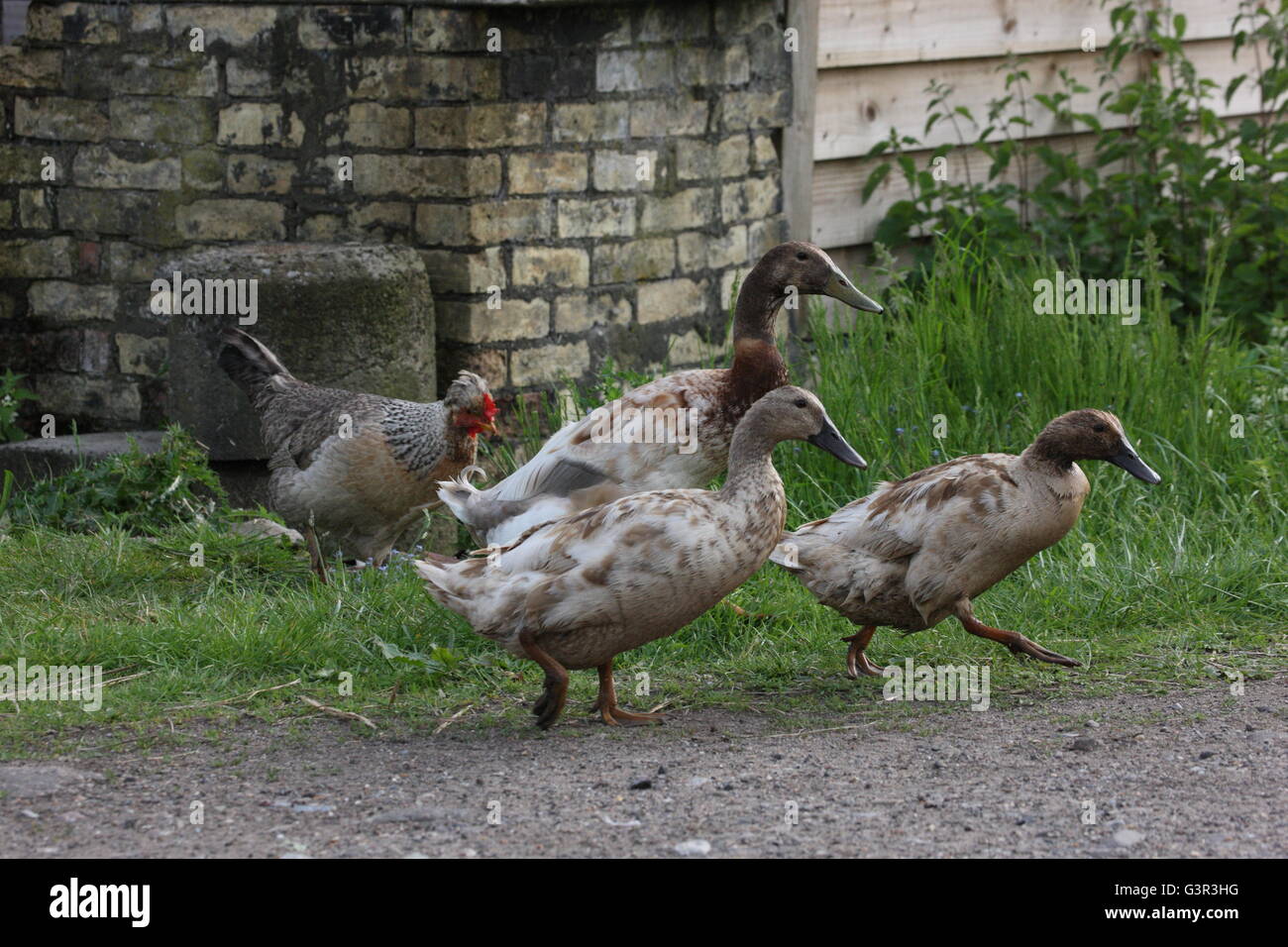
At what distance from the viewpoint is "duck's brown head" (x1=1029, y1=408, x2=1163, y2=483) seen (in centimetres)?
460

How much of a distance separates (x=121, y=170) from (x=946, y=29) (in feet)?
14.1

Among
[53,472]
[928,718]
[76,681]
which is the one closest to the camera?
[928,718]

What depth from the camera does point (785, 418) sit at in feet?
14.8

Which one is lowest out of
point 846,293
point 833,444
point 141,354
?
point 833,444

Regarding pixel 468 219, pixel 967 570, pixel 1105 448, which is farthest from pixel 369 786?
pixel 468 219

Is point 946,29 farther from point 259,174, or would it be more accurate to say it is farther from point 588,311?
point 259,174

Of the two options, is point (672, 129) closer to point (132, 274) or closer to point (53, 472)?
point (132, 274)

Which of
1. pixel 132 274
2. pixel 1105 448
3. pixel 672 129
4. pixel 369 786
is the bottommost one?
pixel 369 786

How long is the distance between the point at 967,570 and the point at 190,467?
3229 millimetres

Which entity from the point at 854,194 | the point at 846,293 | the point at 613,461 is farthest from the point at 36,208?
the point at 854,194

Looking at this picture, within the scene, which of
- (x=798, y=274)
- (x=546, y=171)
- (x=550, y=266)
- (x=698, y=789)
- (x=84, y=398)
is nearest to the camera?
(x=698, y=789)

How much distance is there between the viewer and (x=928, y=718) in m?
4.50

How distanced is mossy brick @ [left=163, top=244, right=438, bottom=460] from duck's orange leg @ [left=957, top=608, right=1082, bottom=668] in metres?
2.86

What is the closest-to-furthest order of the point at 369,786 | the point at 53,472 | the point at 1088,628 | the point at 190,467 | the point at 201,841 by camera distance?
the point at 201,841 → the point at 369,786 → the point at 1088,628 → the point at 190,467 → the point at 53,472
